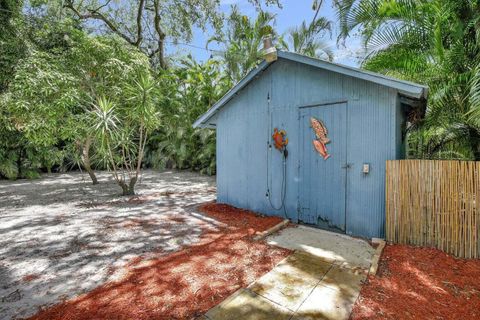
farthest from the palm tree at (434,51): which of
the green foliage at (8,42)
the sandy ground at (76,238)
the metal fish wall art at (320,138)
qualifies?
the green foliage at (8,42)

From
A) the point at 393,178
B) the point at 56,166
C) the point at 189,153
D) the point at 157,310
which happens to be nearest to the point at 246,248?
the point at 157,310

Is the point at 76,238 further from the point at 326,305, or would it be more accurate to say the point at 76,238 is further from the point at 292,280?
the point at 326,305

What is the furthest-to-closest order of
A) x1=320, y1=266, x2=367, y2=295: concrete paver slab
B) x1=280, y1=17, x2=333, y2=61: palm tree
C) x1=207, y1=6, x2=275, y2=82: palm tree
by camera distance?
x1=207, y1=6, x2=275, y2=82: palm tree < x1=280, y1=17, x2=333, y2=61: palm tree < x1=320, y1=266, x2=367, y2=295: concrete paver slab

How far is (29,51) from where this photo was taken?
7215mm

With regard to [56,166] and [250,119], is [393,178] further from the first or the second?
[56,166]

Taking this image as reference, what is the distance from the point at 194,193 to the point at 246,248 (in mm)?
5081

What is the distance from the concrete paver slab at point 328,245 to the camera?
133 inches

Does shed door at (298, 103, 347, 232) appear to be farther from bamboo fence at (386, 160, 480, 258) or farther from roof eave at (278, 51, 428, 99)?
bamboo fence at (386, 160, 480, 258)

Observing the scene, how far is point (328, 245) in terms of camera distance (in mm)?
3863

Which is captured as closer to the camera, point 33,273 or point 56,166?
point 33,273

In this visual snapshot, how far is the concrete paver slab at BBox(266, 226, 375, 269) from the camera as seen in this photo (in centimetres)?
337

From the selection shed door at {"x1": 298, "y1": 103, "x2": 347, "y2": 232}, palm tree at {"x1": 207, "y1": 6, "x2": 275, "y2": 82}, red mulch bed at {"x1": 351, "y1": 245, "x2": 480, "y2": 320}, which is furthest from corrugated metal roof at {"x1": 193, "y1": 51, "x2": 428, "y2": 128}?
palm tree at {"x1": 207, "y1": 6, "x2": 275, "y2": 82}

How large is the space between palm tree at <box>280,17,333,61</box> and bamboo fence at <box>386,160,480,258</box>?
9088 millimetres

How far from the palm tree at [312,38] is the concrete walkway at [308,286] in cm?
993
